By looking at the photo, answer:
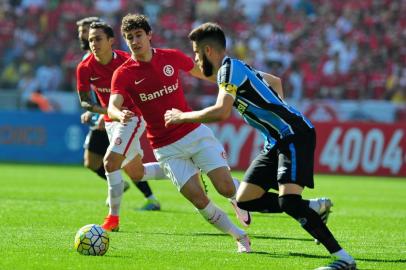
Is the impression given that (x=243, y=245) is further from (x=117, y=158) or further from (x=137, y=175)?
(x=137, y=175)

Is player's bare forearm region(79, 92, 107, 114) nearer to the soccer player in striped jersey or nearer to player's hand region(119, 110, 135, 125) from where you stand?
player's hand region(119, 110, 135, 125)

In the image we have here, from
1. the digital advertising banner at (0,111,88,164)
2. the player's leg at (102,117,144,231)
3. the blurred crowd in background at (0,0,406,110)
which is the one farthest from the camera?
the blurred crowd in background at (0,0,406,110)

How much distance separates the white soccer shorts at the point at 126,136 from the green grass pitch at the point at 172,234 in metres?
0.99

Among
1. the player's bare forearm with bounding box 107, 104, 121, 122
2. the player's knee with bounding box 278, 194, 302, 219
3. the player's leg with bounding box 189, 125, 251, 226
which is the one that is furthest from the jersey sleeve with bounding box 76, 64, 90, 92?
the player's knee with bounding box 278, 194, 302, 219

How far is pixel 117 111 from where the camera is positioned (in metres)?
9.49

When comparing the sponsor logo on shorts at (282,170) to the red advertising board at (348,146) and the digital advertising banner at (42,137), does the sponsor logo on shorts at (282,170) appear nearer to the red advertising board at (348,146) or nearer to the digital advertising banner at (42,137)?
the red advertising board at (348,146)

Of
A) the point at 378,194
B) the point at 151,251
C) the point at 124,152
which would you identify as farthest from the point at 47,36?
the point at 151,251

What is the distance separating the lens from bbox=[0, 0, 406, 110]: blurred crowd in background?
28.2 metres

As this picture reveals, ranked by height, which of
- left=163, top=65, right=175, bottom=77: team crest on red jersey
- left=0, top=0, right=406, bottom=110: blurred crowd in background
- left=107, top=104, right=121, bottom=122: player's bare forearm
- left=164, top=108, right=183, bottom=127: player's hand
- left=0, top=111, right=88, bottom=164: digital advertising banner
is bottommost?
left=0, top=111, right=88, bottom=164: digital advertising banner

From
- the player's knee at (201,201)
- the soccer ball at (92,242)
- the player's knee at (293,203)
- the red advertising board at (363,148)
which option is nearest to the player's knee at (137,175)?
the player's knee at (201,201)

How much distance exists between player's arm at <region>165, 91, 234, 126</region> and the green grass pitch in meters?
1.33

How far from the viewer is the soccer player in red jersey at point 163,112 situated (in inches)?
380

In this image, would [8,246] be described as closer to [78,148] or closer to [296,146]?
[296,146]

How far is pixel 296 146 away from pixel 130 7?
25.0m
